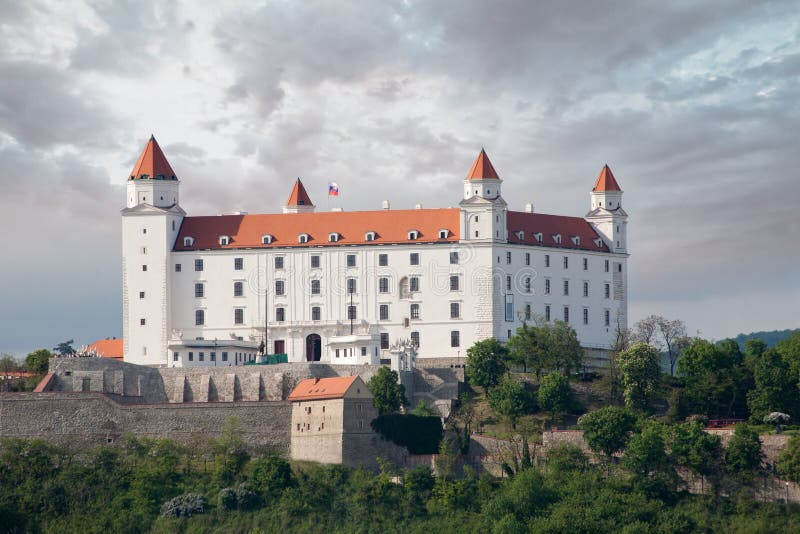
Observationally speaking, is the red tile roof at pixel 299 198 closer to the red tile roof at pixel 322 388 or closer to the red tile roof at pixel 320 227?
the red tile roof at pixel 320 227

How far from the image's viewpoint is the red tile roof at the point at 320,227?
10669 cm

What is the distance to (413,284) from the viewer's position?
105 metres

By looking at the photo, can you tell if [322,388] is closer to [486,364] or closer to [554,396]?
[486,364]

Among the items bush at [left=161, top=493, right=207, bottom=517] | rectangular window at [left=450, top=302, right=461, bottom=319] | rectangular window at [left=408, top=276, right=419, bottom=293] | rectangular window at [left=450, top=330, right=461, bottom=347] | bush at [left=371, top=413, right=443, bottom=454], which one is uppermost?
rectangular window at [left=408, top=276, right=419, bottom=293]

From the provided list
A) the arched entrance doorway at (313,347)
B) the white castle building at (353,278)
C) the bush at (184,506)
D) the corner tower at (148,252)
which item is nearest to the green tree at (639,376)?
the white castle building at (353,278)

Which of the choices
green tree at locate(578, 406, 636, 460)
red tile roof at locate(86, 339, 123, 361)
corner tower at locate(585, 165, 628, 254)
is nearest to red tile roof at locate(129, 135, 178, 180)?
red tile roof at locate(86, 339, 123, 361)

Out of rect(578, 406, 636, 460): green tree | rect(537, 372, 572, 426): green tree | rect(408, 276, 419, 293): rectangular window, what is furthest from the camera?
rect(408, 276, 419, 293): rectangular window

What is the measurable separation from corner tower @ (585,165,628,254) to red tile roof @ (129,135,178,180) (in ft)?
87.2

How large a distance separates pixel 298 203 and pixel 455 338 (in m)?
15.9

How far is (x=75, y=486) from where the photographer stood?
286ft

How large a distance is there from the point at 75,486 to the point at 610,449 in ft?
87.6

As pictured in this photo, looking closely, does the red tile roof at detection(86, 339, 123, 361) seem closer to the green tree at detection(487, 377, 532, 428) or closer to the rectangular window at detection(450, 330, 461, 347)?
the rectangular window at detection(450, 330, 461, 347)

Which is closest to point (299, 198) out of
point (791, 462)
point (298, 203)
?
point (298, 203)

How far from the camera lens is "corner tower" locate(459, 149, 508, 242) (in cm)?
10525
